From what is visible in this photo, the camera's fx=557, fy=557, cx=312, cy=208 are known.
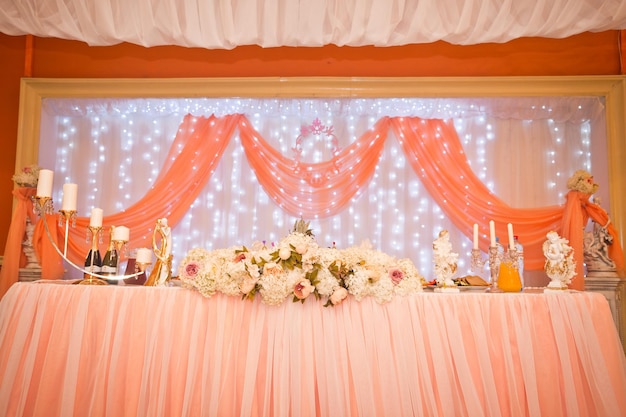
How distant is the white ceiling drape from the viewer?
367 cm

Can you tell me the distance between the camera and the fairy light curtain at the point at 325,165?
4.98 meters

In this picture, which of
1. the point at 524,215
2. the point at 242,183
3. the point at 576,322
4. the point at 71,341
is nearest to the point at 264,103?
the point at 242,183

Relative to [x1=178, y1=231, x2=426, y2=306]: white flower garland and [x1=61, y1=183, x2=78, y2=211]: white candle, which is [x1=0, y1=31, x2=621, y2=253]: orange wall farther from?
[x1=178, y1=231, x2=426, y2=306]: white flower garland

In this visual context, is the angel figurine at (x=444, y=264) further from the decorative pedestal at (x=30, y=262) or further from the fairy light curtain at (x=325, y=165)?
the decorative pedestal at (x=30, y=262)

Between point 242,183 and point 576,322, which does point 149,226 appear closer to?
point 242,183

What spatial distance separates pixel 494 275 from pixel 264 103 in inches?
106

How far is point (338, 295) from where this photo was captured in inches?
104

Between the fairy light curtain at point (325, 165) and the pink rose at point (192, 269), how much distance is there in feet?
7.58

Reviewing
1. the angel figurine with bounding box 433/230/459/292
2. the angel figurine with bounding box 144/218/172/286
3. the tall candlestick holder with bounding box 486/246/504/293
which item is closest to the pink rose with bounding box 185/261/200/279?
the angel figurine with bounding box 144/218/172/286

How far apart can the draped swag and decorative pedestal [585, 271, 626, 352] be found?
45cm

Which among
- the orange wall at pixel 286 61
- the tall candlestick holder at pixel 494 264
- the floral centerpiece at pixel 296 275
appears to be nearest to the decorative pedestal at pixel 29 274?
the orange wall at pixel 286 61

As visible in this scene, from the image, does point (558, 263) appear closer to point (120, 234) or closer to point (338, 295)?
point (338, 295)

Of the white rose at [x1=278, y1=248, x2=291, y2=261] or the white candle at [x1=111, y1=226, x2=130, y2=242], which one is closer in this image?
the white rose at [x1=278, y1=248, x2=291, y2=261]

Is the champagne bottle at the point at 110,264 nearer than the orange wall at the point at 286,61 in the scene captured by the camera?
Yes
